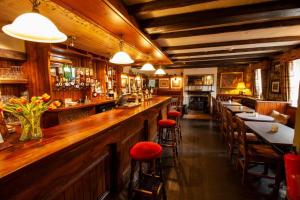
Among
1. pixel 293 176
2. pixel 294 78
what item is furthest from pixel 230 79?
pixel 293 176

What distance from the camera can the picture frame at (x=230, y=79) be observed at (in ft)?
29.5

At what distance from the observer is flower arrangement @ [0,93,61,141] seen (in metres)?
1.24

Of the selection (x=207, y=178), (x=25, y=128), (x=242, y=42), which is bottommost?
(x=207, y=178)

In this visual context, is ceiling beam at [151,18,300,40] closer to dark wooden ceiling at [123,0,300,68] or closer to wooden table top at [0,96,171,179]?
dark wooden ceiling at [123,0,300,68]

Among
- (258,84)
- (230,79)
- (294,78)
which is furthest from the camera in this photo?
(230,79)

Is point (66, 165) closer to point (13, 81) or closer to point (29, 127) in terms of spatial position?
point (29, 127)

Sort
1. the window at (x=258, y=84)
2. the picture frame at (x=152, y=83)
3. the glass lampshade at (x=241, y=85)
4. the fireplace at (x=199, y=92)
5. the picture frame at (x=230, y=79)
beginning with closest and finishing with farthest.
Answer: the window at (x=258, y=84)
the glass lampshade at (x=241, y=85)
the picture frame at (x=230, y=79)
the fireplace at (x=199, y=92)
the picture frame at (x=152, y=83)

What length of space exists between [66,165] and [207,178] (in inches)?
88.8

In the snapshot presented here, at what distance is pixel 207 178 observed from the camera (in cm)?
270

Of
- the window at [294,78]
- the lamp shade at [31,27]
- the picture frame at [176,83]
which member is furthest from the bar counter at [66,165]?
the picture frame at [176,83]

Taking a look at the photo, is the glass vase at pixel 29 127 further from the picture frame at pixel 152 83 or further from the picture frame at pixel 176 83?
the picture frame at pixel 152 83

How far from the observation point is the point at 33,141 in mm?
1270

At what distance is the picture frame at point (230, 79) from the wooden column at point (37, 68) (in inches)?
331

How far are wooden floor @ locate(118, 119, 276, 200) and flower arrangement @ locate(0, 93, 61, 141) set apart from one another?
1843 millimetres
